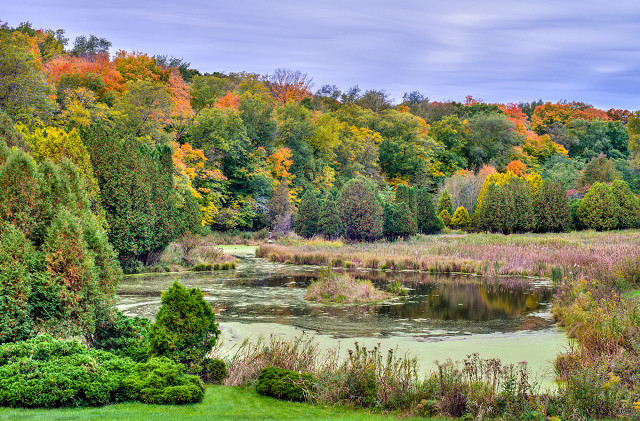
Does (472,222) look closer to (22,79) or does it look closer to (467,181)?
(467,181)

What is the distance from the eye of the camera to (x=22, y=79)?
24.8 meters

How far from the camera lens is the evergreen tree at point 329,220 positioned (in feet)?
126

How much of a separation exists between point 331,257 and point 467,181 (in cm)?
3158

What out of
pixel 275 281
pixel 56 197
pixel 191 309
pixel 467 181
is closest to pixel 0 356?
pixel 191 309

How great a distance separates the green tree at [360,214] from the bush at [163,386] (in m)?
31.2

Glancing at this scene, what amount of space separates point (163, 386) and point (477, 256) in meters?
21.5

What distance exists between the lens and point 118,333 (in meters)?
9.45

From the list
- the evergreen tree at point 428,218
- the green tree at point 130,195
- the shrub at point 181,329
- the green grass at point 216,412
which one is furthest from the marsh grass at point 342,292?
the evergreen tree at point 428,218

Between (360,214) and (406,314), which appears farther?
(360,214)

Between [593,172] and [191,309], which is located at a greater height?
[593,172]

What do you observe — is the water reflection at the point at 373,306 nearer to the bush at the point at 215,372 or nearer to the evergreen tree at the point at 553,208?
the bush at the point at 215,372

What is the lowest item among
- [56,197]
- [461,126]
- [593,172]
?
[56,197]

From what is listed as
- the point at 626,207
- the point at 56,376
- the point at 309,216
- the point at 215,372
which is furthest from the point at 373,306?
the point at 626,207

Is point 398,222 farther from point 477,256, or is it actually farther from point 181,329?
point 181,329
